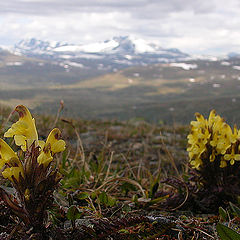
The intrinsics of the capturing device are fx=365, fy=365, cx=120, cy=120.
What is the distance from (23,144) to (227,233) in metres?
1.01

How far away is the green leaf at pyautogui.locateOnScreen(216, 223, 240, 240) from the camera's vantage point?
5.31 feet

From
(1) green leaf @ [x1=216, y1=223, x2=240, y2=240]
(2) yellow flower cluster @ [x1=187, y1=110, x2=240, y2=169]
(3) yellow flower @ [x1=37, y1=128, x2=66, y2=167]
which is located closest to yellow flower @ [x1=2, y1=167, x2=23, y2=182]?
(3) yellow flower @ [x1=37, y1=128, x2=66, y2=167]

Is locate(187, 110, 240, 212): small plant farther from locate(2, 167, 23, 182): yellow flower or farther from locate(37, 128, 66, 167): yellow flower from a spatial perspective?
locate(2, 167, 23, 182): yellow flower

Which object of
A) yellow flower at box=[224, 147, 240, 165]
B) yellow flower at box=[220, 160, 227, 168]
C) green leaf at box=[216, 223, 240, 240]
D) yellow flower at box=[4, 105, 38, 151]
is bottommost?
yellow flower at box=[220, 160, 227, 168]

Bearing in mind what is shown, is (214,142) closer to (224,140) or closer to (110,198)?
(224,140)

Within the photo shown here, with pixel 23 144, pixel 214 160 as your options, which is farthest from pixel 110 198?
pixel 23 144

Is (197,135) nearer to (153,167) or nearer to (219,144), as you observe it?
(219,144)

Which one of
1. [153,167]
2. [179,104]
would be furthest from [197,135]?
[179,104]

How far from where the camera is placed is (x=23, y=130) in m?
1.64

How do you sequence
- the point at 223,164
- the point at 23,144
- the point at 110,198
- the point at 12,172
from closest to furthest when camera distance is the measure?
the point at 12,172 → the point at 23,144 → the point at 110,198 → the point at 223,164

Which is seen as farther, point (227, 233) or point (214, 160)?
point (214, 160)

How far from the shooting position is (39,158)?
5.09 ft

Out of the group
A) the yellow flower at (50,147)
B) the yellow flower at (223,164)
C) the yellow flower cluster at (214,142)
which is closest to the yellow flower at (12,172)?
the yellow flower at (50,147)

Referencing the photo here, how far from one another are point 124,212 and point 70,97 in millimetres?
157768
